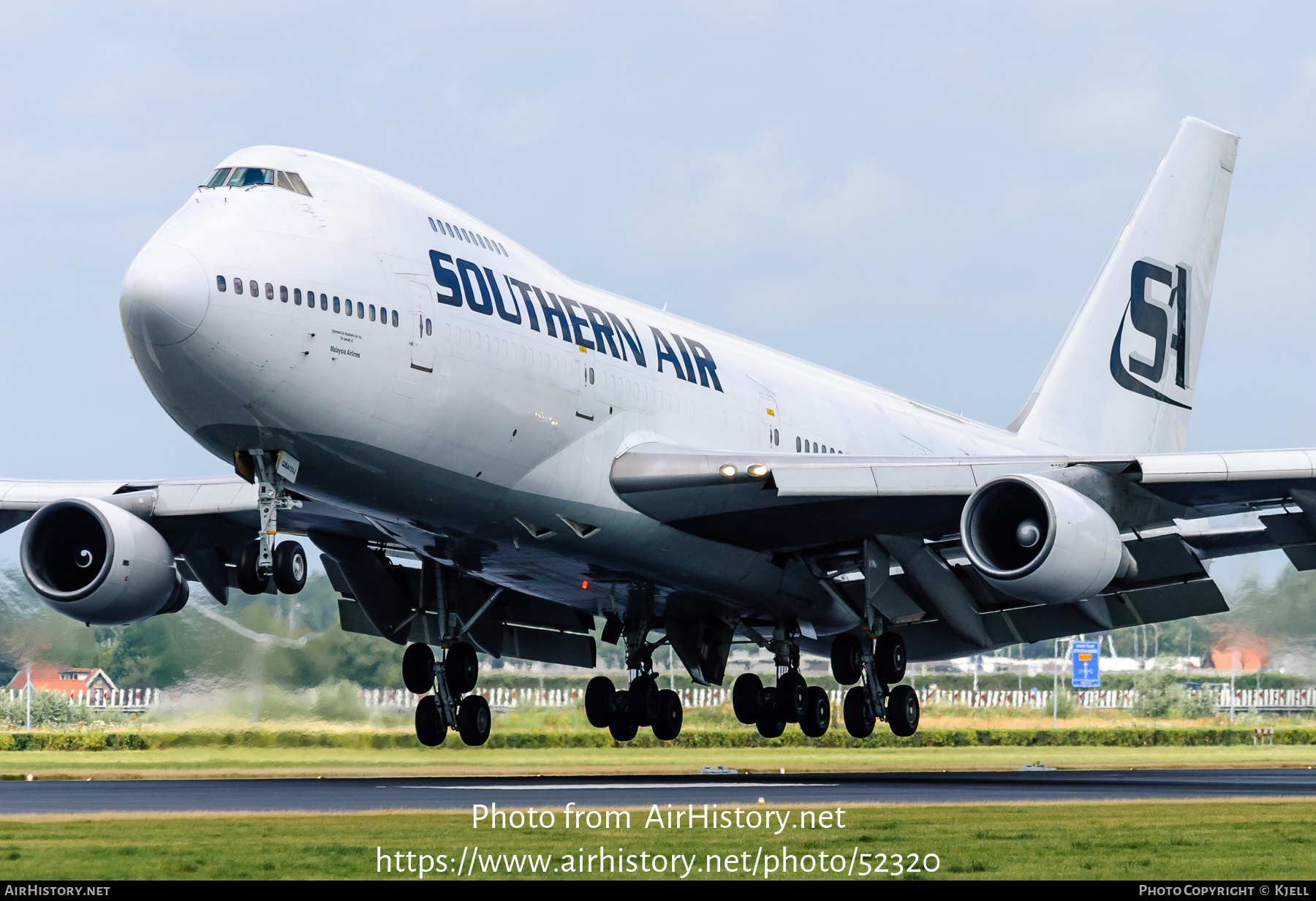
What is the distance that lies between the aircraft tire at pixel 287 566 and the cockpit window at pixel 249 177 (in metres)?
4.18

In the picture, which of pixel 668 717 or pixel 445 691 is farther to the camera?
pixel 668 717

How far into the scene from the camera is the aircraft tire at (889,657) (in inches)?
956

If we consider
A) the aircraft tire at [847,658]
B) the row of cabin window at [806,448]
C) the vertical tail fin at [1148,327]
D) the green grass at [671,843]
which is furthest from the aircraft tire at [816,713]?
the green grass at [671,843]

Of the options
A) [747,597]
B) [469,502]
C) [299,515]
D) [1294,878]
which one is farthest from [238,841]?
[747,597]

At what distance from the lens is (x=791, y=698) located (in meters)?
27.1

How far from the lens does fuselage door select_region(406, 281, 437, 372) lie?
17.6 m

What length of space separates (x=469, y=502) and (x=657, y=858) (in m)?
6.73

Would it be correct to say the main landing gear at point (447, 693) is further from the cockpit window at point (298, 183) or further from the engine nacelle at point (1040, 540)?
the cockpit window at point (298, 183)

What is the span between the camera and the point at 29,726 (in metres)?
27.3

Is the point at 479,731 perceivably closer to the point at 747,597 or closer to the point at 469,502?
the point at 747,597

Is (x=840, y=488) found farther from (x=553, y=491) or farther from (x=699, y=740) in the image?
(x=699, y=740)

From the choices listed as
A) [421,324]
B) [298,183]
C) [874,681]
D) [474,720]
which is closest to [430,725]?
[474,720]

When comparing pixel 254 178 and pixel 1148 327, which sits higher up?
pixel 1148 327

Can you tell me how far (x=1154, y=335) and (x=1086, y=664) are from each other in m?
8.23
